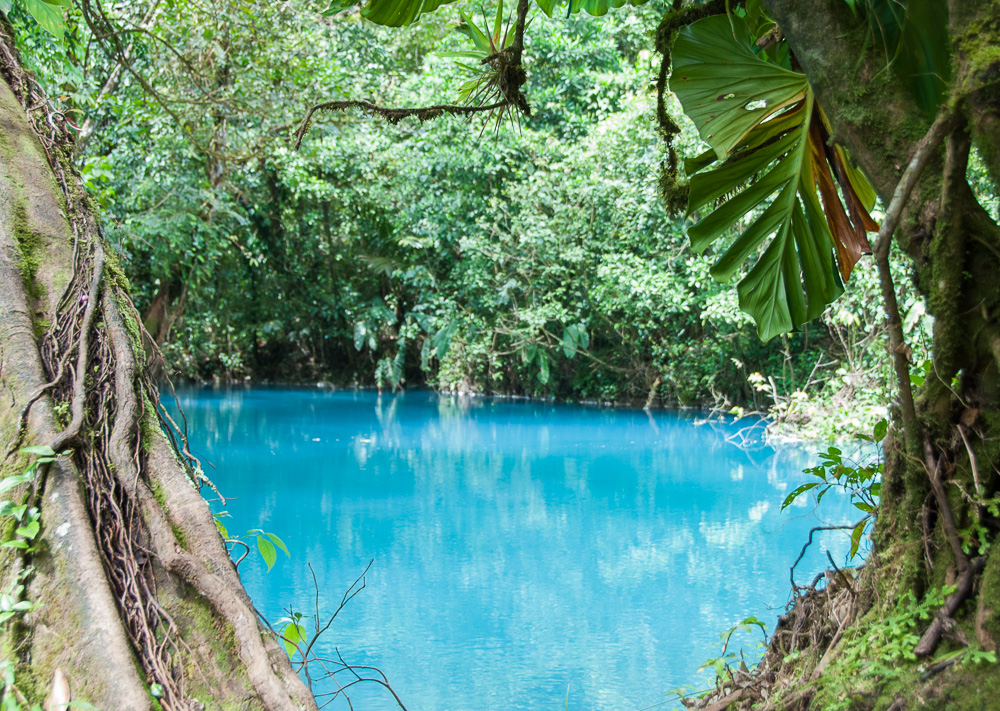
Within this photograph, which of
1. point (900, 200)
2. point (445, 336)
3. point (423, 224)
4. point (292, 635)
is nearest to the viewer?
point (900, 200)

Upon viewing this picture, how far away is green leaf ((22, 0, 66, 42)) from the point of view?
6.77 ft

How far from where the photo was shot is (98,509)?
147 cm

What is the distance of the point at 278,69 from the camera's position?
32.1ft

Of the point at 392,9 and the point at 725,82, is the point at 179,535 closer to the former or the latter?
the point at 392,9

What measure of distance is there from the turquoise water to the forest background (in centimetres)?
179

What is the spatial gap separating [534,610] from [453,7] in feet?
42.5

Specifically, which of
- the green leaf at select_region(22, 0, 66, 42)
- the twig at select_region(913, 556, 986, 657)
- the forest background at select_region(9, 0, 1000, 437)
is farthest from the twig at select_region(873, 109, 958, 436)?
the forest background at select_region(9, 0, 1000, 437)

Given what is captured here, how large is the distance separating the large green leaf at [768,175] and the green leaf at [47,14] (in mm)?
1652

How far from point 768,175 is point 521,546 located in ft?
13.8

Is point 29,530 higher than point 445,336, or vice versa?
point 29,530

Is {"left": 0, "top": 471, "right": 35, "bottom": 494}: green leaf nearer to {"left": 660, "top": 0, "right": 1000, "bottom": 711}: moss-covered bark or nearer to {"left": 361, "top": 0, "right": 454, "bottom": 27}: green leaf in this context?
{"left": 361, "top": 0, "right": 454, "bottom": 27}: green leaf

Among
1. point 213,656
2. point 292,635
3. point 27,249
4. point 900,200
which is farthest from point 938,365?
point 27,249

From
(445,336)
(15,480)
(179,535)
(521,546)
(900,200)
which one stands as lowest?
(521,546)

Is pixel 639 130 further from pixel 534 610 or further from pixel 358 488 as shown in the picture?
pixel 534 610
